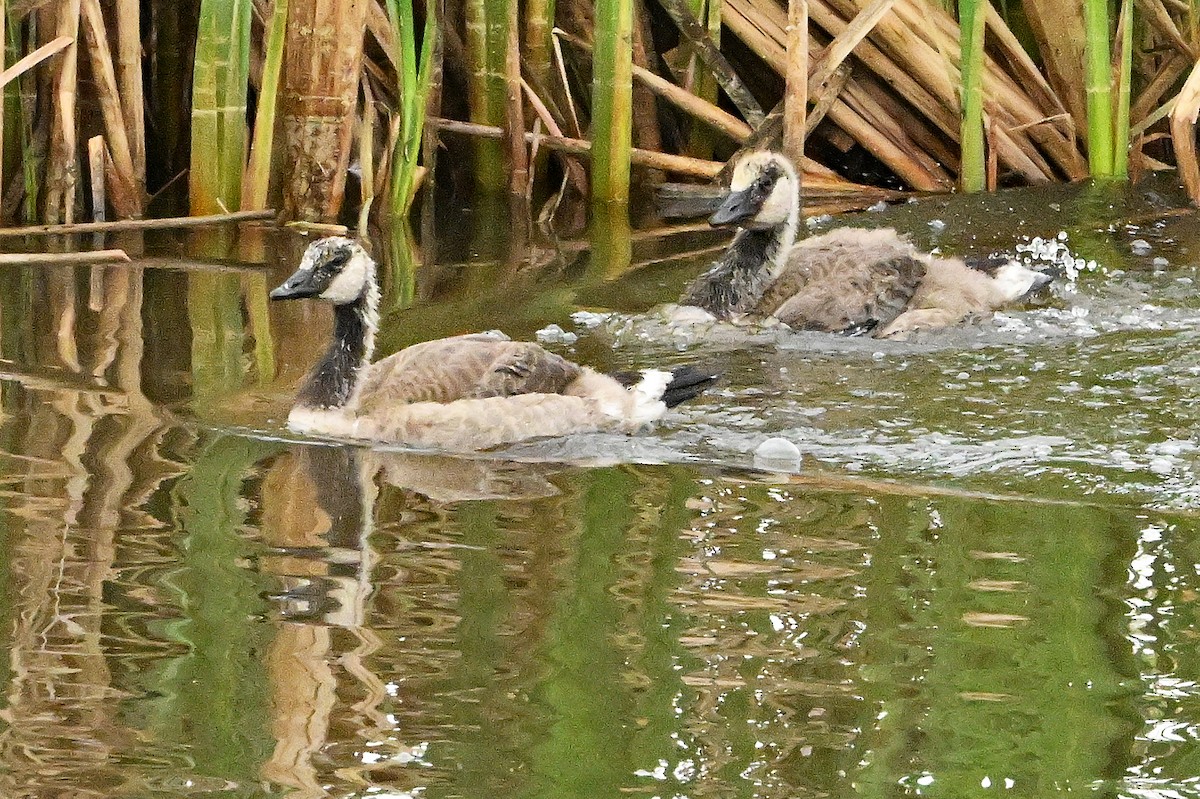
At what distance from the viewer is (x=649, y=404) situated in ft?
20.5

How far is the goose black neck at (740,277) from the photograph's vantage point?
7953 millimetres

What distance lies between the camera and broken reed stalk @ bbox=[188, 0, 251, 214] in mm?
8633

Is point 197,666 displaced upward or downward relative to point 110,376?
downward

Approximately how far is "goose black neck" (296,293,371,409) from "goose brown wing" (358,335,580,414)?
0.22 ft

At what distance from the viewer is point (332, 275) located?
6.39 meters

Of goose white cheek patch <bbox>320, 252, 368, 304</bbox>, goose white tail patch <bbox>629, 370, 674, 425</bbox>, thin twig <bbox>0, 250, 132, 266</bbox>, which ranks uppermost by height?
thin twig <bbox>0, 250, 132, 266</bbox>

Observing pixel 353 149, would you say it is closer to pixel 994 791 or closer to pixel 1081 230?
pixel 1081 230

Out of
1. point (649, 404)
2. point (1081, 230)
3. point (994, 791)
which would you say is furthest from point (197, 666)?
point (1081, 230)

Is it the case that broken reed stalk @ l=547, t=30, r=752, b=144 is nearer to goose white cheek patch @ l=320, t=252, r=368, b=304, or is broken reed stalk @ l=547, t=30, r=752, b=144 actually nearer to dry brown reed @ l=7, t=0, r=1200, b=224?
dry brown reed @ l=7, t=0, r=1200, b=224

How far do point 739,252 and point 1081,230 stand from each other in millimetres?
2157

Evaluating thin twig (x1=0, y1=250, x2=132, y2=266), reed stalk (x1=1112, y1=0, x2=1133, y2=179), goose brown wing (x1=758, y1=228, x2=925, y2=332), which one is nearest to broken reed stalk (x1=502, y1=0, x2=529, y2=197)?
goose brown wing (x1=758, y1=228, x2=925, y2=332)

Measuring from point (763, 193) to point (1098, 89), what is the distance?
251 cm

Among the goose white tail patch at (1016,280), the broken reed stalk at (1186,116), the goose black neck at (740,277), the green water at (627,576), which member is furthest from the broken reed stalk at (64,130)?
the broken reed stalk at (1186,116)

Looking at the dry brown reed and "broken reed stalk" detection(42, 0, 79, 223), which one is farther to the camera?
the dry brown reed
